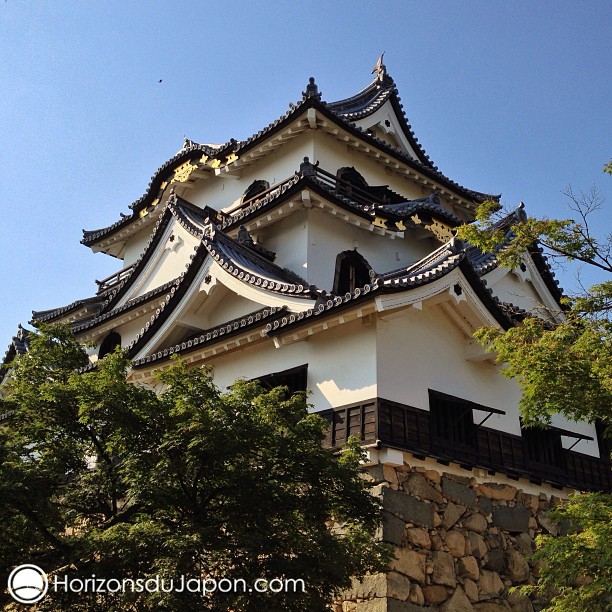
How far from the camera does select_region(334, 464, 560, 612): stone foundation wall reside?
9.90 m

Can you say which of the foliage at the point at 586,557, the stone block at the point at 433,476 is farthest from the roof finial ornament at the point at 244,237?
the foliage at the point at 586,557

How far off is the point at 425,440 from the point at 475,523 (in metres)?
1.56

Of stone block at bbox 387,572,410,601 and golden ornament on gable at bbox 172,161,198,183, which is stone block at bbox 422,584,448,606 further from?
golden ornament on gable at bbox 172,161,198,183

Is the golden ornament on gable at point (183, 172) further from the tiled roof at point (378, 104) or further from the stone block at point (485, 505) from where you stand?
the stone block at point (485, 505)

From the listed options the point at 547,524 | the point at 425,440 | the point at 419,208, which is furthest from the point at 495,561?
the point at 419,208

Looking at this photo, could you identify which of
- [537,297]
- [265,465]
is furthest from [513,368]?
[537,297]

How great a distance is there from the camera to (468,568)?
10.8 m

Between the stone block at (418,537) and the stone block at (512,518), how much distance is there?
5.70ft

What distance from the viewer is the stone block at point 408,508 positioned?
10224 millimetres

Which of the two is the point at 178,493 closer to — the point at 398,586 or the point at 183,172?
the point at 398,586

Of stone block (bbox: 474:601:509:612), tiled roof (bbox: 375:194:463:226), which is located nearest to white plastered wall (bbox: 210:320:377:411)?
stone block (bbox: 474:601:509:612)

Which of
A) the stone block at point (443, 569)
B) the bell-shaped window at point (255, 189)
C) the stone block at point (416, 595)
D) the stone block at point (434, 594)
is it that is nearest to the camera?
the stone block at point (416, 595)

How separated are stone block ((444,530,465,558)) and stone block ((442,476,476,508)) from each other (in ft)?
1.73

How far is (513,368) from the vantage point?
888 cm
